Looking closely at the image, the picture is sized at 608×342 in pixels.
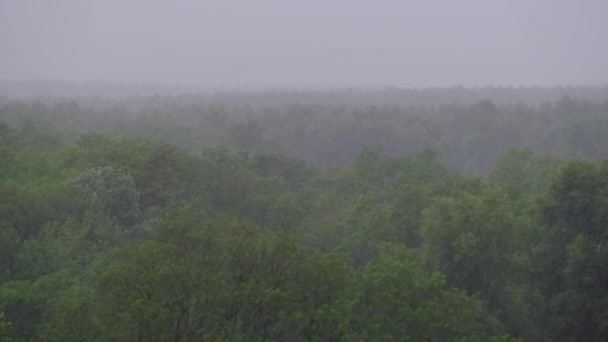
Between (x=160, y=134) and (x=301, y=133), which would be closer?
(x=160, y=134)

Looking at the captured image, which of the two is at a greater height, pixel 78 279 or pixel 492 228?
pixel 492 228

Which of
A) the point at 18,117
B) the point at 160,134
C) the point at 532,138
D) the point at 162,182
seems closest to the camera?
the point at 162,182

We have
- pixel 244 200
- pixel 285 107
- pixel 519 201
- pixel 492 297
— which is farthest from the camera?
pixel 285 107

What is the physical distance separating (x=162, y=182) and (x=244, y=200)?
5732 mm

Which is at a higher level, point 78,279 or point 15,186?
point 15,186

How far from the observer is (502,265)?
24.0m

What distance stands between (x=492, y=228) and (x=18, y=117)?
61.9 m

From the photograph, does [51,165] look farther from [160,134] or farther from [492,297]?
[160,134]

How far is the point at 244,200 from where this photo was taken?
38.0 metres

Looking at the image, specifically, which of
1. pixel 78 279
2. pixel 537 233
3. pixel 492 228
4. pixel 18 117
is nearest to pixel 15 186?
pixel 78 279

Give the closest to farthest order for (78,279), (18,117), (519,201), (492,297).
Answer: (78,279) < (492,297) < (519,201) < (18,117)

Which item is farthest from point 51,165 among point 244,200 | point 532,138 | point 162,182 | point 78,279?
point 532,138

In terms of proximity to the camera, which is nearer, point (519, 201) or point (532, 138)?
point (519, 201)

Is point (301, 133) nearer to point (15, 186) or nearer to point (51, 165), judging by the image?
point (51, 165)
